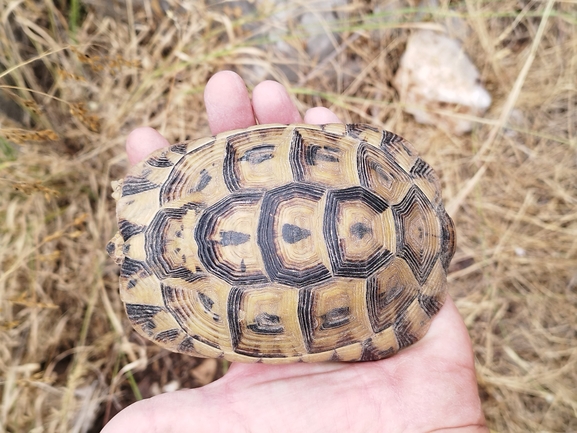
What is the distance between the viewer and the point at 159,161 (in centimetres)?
213

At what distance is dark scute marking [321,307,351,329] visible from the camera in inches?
75.5

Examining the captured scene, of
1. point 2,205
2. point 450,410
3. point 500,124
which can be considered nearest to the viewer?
point 450,410

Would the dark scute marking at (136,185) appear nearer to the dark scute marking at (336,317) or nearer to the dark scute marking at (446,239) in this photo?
the dark scute marking at (336,317)

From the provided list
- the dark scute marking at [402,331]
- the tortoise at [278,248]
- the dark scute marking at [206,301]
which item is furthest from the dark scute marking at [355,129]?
the dark scute marking at [206,301]

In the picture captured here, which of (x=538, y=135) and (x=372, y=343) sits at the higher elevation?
(x=538, y=135)

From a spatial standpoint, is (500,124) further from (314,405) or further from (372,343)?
(314,405)

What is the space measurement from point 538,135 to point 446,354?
6.14 ft

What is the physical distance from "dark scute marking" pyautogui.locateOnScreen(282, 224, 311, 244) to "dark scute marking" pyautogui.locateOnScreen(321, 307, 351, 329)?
341mm

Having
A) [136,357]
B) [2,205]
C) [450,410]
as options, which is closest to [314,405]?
[450,410]

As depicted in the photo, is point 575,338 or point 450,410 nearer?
point 450,410

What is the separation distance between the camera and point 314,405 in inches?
77.9

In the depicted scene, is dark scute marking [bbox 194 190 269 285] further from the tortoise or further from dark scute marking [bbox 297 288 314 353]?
dark scute marking [bbox 297 288 314 353]

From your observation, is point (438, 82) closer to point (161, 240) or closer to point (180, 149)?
point (180, 149)

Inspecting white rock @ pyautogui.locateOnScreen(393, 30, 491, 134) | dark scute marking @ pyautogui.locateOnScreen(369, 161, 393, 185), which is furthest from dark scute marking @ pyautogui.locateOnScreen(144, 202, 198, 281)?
white rock @ pyautogui.locateOnScreen(393, 30, 491, 134)
